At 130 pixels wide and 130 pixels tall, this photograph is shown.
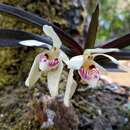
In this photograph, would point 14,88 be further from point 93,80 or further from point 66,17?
point 93,80

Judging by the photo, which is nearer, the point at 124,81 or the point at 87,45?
the point at 87,45

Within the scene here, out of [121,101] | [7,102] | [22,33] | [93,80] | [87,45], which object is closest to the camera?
[93,80]

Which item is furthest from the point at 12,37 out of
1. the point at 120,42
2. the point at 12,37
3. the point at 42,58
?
the point at 120,42

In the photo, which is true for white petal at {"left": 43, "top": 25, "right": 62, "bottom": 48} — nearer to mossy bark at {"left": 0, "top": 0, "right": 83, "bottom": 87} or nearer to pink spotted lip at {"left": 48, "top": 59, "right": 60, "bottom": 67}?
pink spotted lip at {"left": 48, "top": 59, "right": 60, "bottom": 67}

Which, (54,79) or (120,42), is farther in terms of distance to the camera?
(120,42)

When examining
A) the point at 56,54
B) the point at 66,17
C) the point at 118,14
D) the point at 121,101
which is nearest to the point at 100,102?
the point at 121,101

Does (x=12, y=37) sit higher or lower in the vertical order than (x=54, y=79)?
higher

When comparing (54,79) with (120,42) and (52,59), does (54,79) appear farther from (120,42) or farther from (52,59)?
(120,42)

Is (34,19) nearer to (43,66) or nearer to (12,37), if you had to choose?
(12,37)

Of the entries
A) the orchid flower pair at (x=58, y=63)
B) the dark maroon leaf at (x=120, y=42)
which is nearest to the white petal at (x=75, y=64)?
the orchid flower pair at (x=58, y=63)

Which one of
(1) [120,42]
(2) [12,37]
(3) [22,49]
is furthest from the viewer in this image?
(3) [22,49]

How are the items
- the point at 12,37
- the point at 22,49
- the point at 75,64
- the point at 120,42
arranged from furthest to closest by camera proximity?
the point at 22,49 → the point at 120,42 → the point at 12,37 → the point at 75,64
